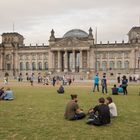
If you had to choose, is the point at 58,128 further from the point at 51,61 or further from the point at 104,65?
the point at 51,61

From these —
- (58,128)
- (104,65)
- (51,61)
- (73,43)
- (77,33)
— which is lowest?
(58,128)

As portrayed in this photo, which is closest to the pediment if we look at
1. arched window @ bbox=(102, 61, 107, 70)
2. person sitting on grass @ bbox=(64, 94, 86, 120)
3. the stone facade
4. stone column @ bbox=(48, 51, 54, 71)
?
the stone facade

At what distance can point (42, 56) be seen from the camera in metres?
127

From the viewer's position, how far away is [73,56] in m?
121

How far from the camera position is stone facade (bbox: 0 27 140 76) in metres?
117

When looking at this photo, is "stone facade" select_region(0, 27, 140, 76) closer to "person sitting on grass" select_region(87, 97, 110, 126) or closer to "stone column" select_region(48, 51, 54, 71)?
"stone column" select_region(48, 51, 54, 71)

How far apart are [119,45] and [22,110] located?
336 ft

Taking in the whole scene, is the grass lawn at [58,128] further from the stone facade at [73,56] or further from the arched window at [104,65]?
the arched window at [104,65]

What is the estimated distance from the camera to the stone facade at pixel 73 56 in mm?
117250

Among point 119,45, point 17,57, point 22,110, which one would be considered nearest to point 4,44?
point 17,57

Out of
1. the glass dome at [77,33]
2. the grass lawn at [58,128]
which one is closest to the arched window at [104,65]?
the glass dome at [77,33]

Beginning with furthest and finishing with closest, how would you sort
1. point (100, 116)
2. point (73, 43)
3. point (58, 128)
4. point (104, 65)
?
point (104, 65), point (73, 43), point (100, 116), point (58, 128)

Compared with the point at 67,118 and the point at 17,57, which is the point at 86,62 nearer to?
the point at 17,57

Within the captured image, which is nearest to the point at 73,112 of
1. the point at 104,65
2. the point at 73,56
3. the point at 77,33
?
the point at 73,56
